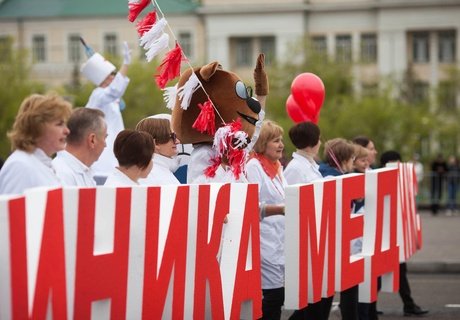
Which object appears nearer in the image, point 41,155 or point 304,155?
point 41,155

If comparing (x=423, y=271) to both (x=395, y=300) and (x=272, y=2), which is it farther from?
(x=272, y=2)

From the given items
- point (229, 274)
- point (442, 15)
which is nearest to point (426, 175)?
point (229, 274)

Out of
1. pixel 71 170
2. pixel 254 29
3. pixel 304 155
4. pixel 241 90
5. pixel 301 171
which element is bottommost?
pixel 301 171

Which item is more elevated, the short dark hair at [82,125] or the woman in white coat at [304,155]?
the short dark hair at [82,125]

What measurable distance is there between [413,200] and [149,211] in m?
5.67

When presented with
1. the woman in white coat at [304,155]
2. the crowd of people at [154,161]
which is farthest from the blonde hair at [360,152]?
the woman in white coat at [304,155]

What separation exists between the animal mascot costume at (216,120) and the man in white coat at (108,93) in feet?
12.9

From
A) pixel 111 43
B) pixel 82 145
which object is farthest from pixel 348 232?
pixel 111 43

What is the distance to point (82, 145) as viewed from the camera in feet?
24.2

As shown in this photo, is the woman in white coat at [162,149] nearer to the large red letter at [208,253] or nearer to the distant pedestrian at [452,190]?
the large red letter at [208,253]

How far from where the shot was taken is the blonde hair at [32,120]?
6223mm

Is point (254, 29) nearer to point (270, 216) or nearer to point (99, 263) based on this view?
point (270, 216)

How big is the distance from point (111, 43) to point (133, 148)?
254 feet

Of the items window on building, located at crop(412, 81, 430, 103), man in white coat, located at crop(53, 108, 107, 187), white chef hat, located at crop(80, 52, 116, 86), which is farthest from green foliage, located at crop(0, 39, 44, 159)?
man in white coat, located at crop(53, 108, 107, 187)
